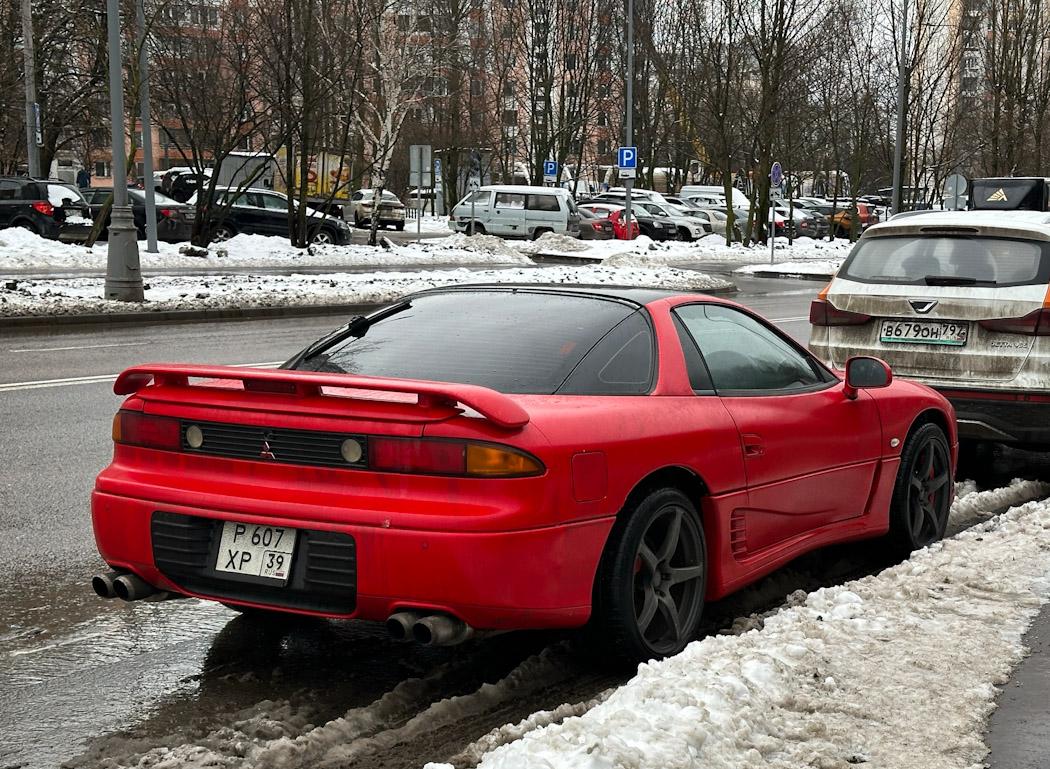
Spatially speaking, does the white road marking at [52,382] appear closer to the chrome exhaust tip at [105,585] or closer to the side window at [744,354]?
the side window at [744,354]

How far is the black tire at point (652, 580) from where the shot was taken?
4438 mm

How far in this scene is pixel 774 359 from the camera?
5730mm

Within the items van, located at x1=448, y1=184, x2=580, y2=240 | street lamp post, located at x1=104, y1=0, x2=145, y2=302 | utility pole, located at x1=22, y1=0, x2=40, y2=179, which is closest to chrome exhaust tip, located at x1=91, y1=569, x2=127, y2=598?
street lamp post, located at x1=104, y1=0, x2=145, y2=302

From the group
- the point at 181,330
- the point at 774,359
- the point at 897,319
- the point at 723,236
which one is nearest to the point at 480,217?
the point at 723,236

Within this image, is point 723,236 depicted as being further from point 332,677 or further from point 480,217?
point 332,677

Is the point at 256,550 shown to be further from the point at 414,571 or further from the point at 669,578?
the point at 669,578

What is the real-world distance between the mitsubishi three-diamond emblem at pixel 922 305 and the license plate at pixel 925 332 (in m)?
0.07

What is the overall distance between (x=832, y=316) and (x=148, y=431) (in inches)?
208

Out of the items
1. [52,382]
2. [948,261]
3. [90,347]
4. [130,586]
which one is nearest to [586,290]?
[130,586]

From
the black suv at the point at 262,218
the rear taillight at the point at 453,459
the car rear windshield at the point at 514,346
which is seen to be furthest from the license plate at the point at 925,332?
the black suv at the point at 262,218

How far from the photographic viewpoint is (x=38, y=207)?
107 feet

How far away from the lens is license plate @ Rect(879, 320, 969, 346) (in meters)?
8.30

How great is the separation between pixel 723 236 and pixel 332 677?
48878 mm

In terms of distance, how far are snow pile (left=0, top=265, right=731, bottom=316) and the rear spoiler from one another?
11.6m
